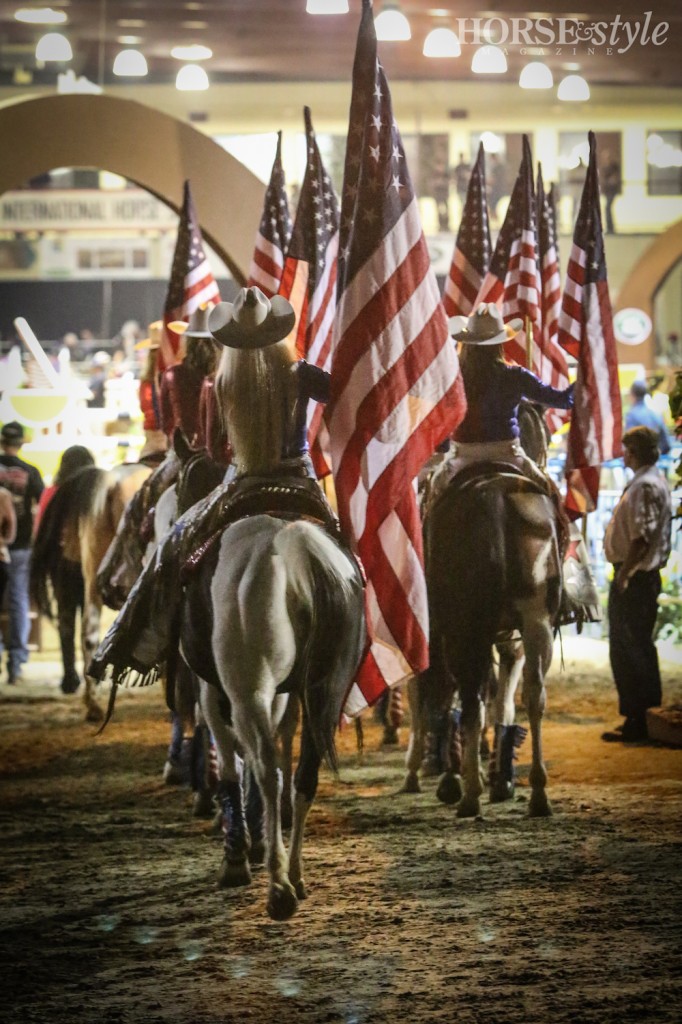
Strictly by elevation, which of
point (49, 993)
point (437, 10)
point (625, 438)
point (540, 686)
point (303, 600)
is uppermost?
point (437, 10)

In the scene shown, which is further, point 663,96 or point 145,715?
point 663,96

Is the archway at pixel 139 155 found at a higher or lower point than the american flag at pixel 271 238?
higher

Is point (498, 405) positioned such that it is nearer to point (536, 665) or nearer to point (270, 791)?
point (536, 665)

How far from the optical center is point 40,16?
25.8 m

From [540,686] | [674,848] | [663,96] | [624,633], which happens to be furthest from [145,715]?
[663,96]

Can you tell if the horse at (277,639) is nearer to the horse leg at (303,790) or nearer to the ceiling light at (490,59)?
the horse leg at (303,790)

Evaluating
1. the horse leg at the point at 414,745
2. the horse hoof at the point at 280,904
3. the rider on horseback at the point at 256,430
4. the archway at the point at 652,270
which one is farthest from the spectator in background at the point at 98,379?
the horse hoof at the point at 280,904

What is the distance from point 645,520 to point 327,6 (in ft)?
28.7

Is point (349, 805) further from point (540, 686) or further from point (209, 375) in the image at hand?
point (209, 375)

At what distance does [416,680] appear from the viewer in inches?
331

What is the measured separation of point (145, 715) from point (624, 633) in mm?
3770

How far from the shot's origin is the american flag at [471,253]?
36.6ft

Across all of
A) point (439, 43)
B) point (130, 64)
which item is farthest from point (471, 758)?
point (130, 64)

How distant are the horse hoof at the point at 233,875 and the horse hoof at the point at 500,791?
2097 mm
